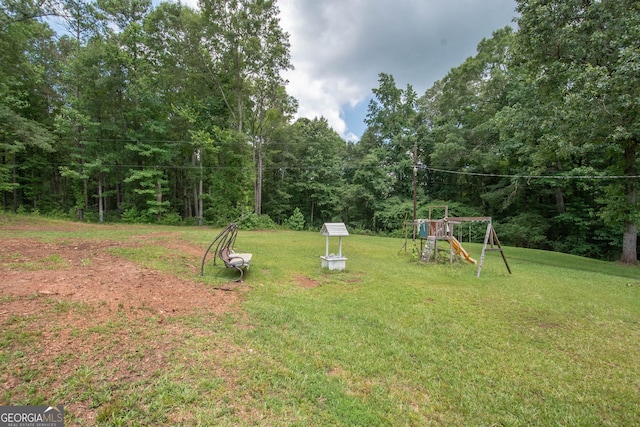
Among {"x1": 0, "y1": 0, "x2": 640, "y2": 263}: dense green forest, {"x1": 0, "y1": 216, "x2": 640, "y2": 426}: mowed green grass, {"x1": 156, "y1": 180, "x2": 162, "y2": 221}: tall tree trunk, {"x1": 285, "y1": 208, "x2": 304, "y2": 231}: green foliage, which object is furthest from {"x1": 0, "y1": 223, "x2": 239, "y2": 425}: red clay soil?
{"x1": 285, "y1": 208, "x2": 304, "y2": 231}: green foliage

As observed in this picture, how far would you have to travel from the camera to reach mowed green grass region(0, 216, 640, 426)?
80.6 inches

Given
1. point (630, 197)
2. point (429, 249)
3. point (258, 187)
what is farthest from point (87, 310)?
point (258, 187)

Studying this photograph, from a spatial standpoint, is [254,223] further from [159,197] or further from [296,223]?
[159,197]

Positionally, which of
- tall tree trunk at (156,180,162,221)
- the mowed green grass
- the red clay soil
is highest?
tall tree trunk at (156,180,162,221)

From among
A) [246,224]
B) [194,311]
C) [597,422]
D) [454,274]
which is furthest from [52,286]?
[246,224]

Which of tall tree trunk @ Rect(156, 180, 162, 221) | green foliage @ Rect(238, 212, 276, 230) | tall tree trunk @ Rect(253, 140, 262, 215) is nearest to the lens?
green foliage @ Rect(238, 212, 276, 230)

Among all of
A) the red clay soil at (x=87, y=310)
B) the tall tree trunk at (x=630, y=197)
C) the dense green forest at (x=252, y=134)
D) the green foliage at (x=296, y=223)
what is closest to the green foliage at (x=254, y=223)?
the dense green forest at (x=252, y=134)

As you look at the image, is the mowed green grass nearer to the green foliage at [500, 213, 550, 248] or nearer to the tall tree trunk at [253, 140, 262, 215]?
the green foliage at [500, 213, 550, 248]

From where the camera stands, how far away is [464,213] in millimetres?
19750

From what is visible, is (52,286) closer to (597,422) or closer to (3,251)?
(3,251)

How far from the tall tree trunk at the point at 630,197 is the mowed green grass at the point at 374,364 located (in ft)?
23.8

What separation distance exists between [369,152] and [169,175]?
18.5 meters

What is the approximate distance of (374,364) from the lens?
9.12 ft

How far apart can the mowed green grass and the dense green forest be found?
29.0 feet
